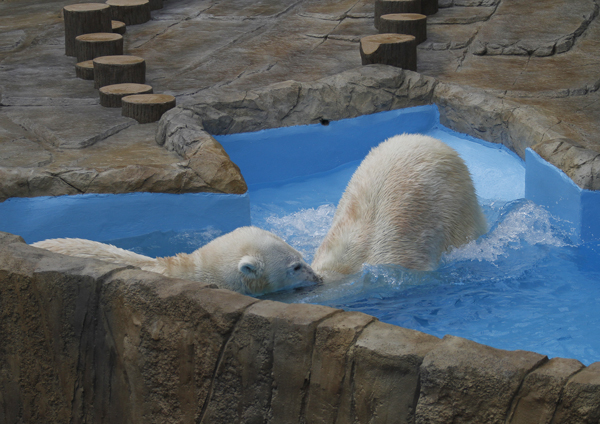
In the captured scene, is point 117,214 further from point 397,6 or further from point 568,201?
point 397,6

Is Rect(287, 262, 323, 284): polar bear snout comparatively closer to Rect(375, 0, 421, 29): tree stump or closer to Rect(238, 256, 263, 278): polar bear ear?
Rect(238, 256, 263, 278): polar bear ear

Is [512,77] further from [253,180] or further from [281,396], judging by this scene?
[281,396]

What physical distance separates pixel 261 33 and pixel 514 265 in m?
5.57

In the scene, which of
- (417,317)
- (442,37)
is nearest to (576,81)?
(442,37)

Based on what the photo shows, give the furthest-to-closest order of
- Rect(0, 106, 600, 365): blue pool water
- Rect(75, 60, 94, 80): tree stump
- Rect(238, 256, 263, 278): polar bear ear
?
Rect(75, 60, 94, 80): tree stump → Rect(0, 106, 600, 365): blue pool water → Rect(238, 256, 263, 278): polar bear ear

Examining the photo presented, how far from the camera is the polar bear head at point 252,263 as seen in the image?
349 cm

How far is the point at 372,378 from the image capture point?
7.06ft

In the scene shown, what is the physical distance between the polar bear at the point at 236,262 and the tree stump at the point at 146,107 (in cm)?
265

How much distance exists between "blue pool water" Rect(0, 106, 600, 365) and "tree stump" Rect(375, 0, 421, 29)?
6.92 ft

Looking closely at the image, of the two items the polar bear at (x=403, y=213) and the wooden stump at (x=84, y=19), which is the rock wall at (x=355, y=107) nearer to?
the polar bear at (x=403, y=213)

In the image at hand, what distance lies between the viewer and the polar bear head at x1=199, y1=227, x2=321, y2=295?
349 cm

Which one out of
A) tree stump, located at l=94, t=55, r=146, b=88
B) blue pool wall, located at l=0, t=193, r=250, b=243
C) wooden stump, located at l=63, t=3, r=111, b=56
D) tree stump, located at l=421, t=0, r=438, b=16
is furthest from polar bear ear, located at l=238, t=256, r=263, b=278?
tree stump, located at l=421, t=0, r=438, b=16

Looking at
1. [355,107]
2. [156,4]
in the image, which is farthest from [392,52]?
[156,4]

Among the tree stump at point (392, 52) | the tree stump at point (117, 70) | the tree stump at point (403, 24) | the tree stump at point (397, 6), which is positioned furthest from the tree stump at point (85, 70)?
the tree stump at point (397, 6)
